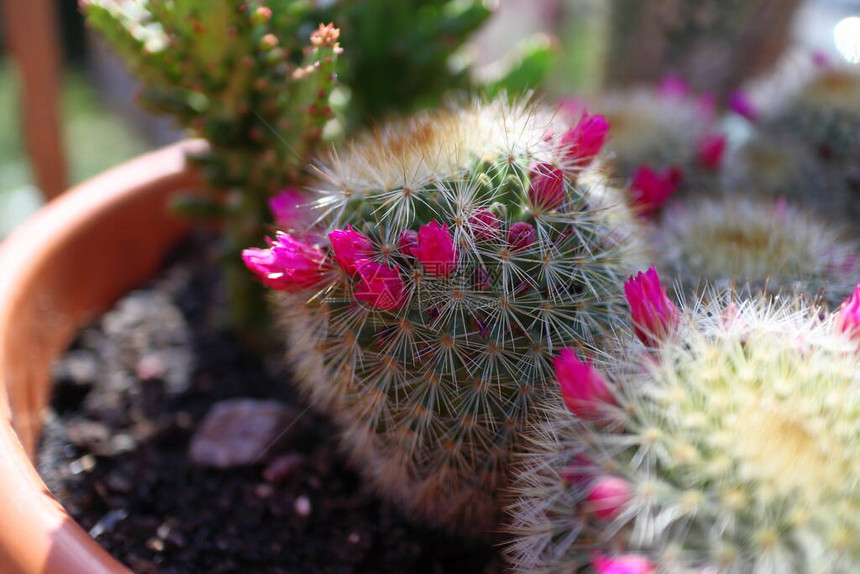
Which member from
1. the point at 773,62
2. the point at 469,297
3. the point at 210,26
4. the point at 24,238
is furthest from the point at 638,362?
the point at 773,62

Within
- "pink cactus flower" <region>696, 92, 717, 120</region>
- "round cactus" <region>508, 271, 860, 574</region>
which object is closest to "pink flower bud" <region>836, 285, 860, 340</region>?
"round cactus" <region>508, 271, 860, 574</region>

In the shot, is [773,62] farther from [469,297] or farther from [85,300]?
[85,300]

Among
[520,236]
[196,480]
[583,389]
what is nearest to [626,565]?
[583,389]

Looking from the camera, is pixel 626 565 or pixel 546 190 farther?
pixel 546 190

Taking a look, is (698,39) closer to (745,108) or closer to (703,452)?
(745,108)

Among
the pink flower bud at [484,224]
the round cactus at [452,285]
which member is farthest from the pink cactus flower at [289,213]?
the pink flower bud at [484,224]

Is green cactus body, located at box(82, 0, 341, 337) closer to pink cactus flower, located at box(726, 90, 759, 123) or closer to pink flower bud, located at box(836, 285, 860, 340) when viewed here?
pink flower bud, located at box(836, 285, 860, 340)
